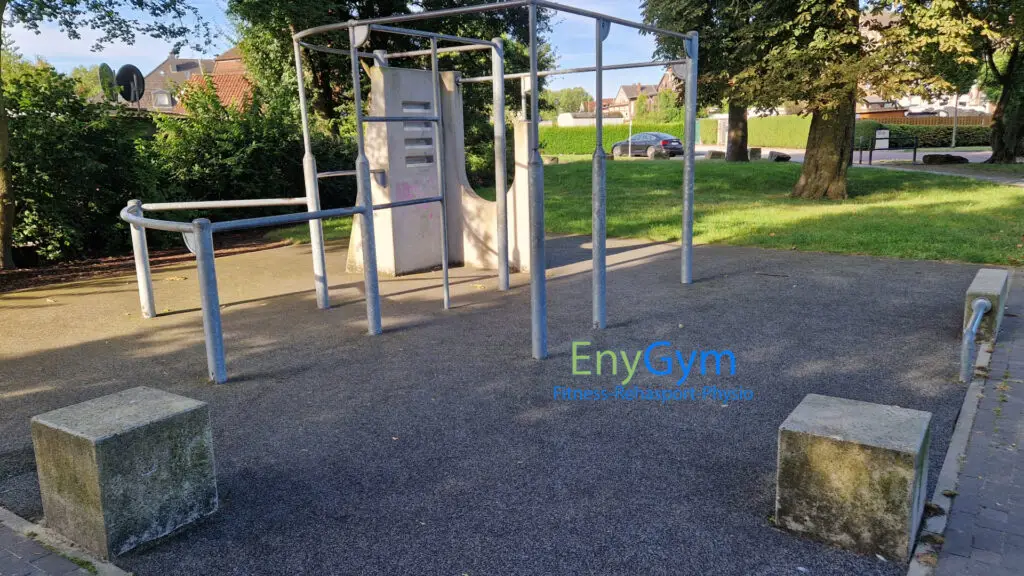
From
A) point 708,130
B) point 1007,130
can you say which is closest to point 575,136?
point 708,130

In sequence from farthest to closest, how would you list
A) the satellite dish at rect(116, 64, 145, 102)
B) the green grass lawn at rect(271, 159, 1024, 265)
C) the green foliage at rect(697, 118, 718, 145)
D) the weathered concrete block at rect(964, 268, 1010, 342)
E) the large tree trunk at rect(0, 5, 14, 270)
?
the green foliage at rect(697, 118, 718, 145), the satellite dish at rect(116, 64, 145, 102), the green grass lawn at rect(271, 159, 1024, 265), the large tree trunk at rect(0, 5, 14, 270), the weathered concrete block at rect(964, 268, 1010, 342)

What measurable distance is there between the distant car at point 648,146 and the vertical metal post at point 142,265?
87.2 feet

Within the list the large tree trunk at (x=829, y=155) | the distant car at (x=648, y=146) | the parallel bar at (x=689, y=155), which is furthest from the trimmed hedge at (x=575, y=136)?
the parallel bar at (x=689, y=155)

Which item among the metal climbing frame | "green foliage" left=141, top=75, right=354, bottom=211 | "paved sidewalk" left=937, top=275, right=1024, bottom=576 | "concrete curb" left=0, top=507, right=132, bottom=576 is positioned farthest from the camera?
"green foliage" left=141, top=75, right=354, bottom=211

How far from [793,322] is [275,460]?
416 cm

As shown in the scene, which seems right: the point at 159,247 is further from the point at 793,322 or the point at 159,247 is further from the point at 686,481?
the point at 686,481

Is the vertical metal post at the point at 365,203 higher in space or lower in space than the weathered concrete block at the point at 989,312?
higher

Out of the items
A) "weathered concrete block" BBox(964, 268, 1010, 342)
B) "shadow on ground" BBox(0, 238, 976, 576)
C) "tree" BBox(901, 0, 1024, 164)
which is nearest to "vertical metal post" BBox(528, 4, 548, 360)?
"shadow on ground" BBox(0, 238, 976, 576)

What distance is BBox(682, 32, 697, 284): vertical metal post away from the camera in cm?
708

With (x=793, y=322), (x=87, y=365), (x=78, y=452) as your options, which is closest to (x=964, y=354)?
(x=793, y=322)

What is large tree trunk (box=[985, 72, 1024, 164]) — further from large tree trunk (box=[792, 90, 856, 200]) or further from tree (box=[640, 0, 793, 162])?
tree (box=[640, 0, 793, 162])

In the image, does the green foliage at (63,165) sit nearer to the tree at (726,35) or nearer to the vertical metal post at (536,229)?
the vertical metal post at (536,229)

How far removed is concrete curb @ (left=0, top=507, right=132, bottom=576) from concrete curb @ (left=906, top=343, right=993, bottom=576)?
2787mm

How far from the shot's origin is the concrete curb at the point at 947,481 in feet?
8.54
